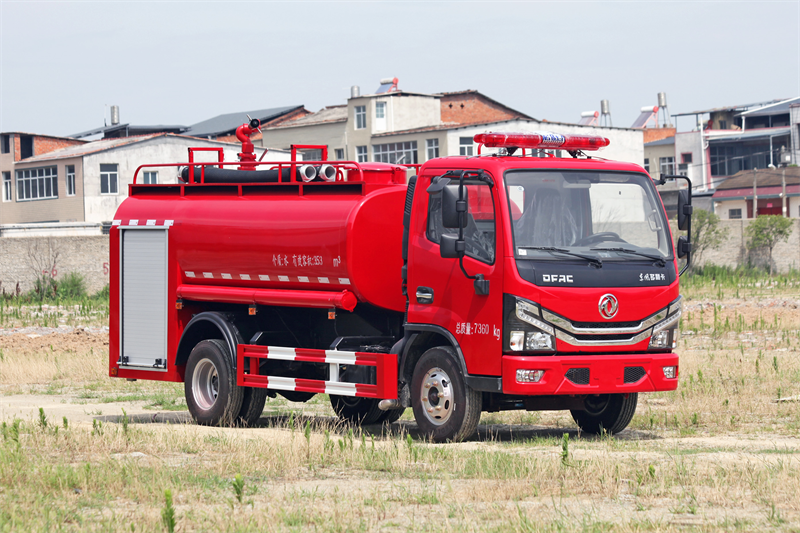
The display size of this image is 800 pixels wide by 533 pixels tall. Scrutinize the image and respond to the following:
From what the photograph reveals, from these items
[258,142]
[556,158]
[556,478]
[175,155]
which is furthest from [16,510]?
[258,142]

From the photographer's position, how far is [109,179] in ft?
221

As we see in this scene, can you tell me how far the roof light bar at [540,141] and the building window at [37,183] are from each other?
60465 mm

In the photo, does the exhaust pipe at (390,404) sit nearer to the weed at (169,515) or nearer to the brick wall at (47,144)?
the weed at (169,515)

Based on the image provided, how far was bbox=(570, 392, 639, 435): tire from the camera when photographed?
12211mm

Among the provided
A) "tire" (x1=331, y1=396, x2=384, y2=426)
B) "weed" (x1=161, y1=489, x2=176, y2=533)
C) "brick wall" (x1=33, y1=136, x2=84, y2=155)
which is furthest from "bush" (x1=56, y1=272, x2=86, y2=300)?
"weed" (x1=161, y1=489, x2=176, y2=533)

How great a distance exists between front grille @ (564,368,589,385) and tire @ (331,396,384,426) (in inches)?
147

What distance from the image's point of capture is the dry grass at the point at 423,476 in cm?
731

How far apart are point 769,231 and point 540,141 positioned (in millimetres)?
43623

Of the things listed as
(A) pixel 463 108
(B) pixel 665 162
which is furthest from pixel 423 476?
(B) pixel 665 162

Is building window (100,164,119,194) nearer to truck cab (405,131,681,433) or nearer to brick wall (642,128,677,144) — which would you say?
brick wall (642,128,677,144)

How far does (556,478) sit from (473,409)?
8.42 feet

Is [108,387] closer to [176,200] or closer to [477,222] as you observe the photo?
[176,200]

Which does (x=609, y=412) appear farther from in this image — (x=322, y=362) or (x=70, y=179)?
(x=70, y=179)

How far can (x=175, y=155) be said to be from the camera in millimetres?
69562
